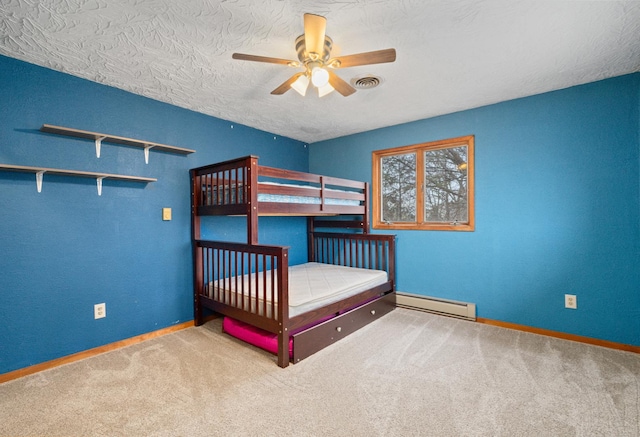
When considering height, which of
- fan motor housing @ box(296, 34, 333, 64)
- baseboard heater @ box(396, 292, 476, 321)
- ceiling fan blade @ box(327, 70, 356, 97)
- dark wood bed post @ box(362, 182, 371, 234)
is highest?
fan motor housing @ box(296, 34, 333, 64)

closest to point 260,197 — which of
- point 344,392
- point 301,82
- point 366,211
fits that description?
point 301,82

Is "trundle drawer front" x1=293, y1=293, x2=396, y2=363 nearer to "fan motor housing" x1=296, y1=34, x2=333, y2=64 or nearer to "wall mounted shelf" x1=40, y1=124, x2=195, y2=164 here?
"fan motor housing" x1=296, y1=34, x2=333, y2=64

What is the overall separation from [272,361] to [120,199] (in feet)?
6.04

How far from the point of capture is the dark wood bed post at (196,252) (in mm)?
2963

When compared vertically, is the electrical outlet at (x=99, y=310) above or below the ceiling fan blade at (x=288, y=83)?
below

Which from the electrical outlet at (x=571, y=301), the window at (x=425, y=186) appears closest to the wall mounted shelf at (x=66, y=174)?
the window at (x=425, y=186)

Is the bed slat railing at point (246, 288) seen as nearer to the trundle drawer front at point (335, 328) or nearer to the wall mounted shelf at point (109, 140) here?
the trundle drawer front at point (335, 328)

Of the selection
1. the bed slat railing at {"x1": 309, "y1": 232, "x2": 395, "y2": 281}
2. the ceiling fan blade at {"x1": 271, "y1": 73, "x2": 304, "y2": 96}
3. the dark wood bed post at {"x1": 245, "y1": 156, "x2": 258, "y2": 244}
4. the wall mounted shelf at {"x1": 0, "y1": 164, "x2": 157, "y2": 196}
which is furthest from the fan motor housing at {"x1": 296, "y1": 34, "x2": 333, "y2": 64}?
the bed slat railing at {"x1": 309, "y1": 232, "x2": 395, "y2": 281}

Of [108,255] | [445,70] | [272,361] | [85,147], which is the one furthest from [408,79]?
[108,255]

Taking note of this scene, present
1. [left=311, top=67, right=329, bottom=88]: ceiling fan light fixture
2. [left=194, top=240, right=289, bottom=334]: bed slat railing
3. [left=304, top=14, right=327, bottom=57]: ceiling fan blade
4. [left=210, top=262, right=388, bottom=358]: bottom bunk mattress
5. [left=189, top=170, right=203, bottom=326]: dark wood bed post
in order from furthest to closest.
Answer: [left=189, top=170, right=203, bottom=326]: dark wood bed post < [left=210, top=262, right=388, bottom=358]: bottom bunk mattress < [left=194, top=240, right=289, bottom=334]: bed slat railing < [left=311, top=67, right=329, bottom=88]: ceiling fan light fixture < [left=304, top=14, right=327, bottom=57]: ceiling fan blade

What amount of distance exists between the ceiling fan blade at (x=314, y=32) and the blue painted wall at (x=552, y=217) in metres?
2.10

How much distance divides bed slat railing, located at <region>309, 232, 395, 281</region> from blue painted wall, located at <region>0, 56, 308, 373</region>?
159 cm

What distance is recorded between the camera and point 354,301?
9.15 feet

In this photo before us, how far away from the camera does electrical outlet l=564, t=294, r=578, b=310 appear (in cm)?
254
